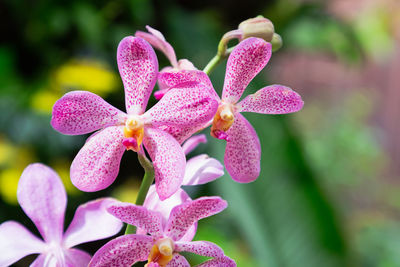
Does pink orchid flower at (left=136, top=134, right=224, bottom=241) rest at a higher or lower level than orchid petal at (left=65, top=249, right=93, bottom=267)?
higher

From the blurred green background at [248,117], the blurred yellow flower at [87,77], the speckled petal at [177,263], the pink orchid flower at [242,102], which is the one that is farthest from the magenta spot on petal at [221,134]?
the blurred yellow flower at [87,77]

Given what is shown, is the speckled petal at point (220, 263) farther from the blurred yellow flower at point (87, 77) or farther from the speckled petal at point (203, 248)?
the blurred yellow flower at point (87, 77)

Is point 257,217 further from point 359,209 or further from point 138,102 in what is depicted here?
point 359,209

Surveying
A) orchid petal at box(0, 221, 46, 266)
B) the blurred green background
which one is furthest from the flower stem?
the blurred green background

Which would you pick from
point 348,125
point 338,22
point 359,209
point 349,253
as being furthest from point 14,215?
point 359,209

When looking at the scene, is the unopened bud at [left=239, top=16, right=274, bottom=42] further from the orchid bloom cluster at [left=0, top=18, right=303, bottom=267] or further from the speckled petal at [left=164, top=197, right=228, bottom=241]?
the speckled petal at [left=164, top=197, right=228, bottom=241]

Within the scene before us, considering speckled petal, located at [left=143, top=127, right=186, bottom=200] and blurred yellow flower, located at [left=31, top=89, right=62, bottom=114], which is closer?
speckled petal, located at [left=143, top=127, right=186, bottom=200]

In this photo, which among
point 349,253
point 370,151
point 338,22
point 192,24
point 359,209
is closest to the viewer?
point 349,253
